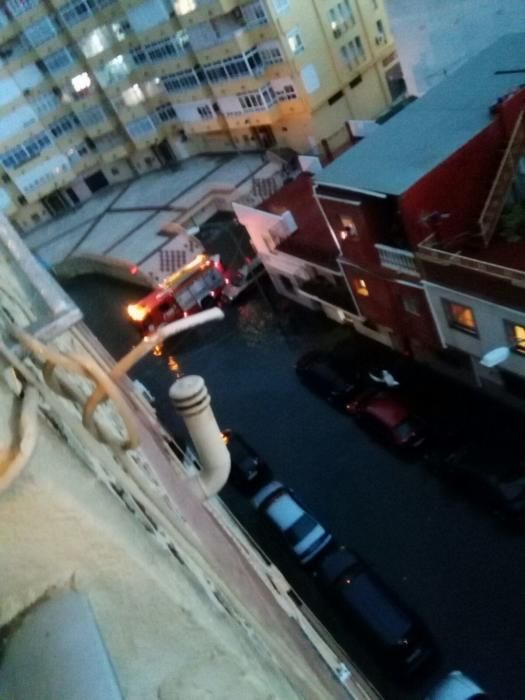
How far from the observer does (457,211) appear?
16297 mm

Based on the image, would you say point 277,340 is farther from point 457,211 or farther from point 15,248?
point 15,248

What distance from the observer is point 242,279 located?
2848 centimetres

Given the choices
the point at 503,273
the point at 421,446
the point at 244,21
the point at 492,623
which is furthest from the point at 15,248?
the point at 244,21

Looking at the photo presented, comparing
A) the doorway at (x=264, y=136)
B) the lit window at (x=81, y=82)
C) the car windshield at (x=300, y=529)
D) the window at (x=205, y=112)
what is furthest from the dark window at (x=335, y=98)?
the car windshield at (x=300, y=529)

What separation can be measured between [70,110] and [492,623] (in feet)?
145

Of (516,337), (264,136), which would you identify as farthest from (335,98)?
(516,337)

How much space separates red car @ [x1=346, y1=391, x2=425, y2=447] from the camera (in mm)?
17594

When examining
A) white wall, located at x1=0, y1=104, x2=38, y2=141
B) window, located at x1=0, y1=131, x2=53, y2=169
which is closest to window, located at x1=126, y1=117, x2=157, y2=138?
window, located at x1=0, y1=131, x2=53, y2=169

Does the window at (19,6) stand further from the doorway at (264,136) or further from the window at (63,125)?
the doorway at (264,136)

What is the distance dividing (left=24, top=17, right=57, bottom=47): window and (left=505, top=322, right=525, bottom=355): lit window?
39.2m

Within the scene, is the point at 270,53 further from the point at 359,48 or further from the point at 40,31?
the point at 40,31

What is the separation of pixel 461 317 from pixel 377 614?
25.9 feet

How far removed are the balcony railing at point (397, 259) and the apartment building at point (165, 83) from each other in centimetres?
1922

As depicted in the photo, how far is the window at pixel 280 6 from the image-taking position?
3070 cm
